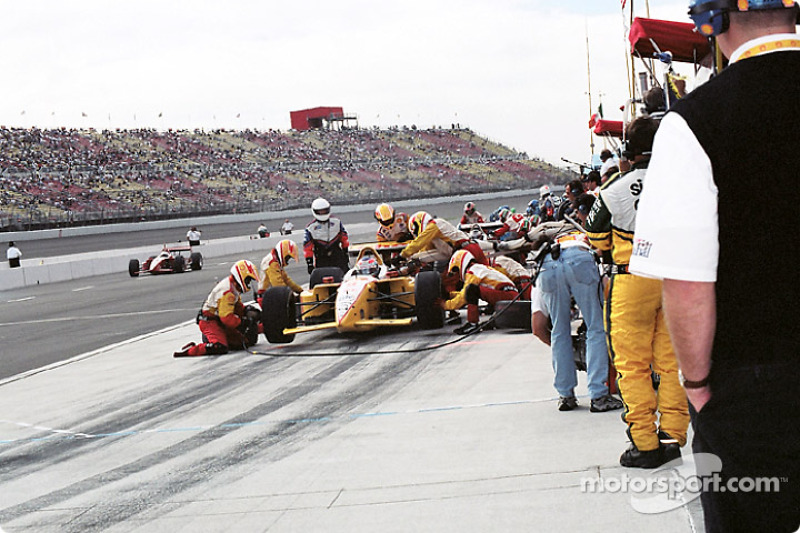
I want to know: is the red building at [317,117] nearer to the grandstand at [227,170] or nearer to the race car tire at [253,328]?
the grandstand at [227,170]

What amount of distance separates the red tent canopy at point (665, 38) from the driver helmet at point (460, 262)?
319cm

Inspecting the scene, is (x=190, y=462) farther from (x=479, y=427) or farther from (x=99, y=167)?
(x=99, y=167)

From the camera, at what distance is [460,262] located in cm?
1079

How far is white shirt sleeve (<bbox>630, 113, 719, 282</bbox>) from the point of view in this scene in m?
1.93

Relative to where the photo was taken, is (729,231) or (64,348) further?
(64,348)

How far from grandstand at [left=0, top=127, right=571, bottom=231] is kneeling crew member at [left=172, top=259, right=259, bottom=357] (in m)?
37.5

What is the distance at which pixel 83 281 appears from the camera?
2811 centimetres

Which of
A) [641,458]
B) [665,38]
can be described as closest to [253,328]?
[665,38]

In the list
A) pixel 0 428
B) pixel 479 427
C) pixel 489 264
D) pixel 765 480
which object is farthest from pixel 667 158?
pixel 489 264

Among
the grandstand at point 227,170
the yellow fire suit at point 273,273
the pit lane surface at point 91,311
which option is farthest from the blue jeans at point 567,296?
the grandstand at point 227,170

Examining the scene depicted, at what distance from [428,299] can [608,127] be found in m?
5.90

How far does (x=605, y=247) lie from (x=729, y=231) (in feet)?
9.68

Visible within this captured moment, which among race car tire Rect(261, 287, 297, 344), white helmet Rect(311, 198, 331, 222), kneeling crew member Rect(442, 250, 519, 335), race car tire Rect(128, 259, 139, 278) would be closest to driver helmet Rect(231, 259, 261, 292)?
race car tire Rect(261, 287, 297, 344)

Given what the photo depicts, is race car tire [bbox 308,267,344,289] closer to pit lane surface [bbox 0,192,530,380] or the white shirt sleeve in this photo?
pit lane surface [bbox 0,192,530,380]
